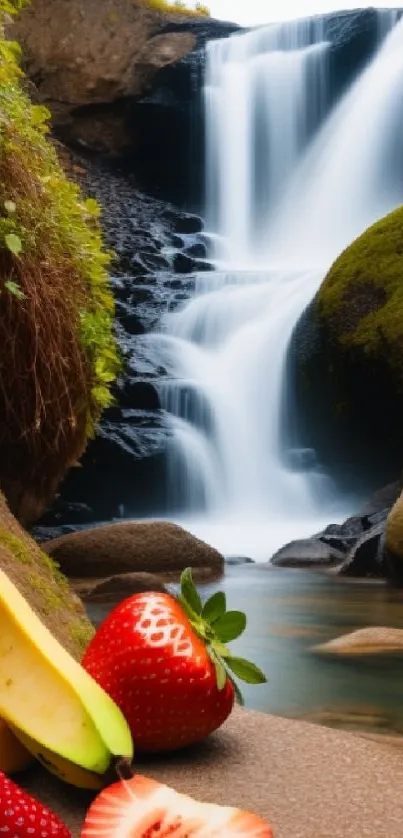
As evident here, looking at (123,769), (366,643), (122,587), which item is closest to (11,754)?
(123,769)

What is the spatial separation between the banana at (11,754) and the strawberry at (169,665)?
16 cm

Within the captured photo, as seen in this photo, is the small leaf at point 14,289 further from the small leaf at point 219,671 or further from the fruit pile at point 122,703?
the small leaf at point 219,671

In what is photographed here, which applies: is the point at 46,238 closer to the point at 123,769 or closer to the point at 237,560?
the point at 123,769

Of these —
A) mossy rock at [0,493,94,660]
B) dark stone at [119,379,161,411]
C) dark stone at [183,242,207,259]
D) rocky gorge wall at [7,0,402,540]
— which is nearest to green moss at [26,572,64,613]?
mossy rock at [0,493,94,660]

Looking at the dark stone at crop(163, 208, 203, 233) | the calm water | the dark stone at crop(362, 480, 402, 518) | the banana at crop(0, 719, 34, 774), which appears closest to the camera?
the banana at crop(0, 719, 34, 774)

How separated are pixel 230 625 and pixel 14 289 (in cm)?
214

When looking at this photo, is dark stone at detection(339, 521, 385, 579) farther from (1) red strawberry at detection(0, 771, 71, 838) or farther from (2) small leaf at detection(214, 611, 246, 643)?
(1) red strawberry at detection(0, 771, 71, 838)

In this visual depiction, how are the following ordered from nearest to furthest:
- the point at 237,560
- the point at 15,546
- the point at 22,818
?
1. the point at 22,818
2. the point at 15,546
3. the point at 237,560

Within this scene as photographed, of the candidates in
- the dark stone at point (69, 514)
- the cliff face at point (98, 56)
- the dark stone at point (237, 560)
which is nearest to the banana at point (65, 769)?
the dark stone at point (237, 560)

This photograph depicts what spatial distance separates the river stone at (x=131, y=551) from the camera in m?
6.72

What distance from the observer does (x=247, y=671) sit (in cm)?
140

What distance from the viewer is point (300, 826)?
49.8 inches

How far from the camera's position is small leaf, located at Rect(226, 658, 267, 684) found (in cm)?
137

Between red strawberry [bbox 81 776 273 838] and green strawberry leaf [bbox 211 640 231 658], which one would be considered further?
green strawberry leaf [bbox 211 640 231 658]
